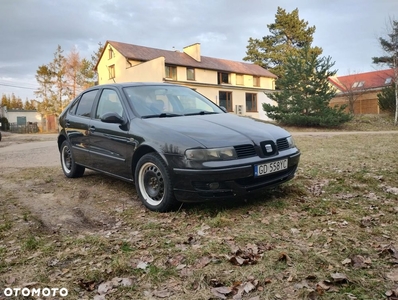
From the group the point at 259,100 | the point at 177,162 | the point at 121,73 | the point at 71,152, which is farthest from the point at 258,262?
the point at 259,100

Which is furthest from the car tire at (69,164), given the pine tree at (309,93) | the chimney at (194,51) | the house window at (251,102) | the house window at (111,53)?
the house window at (251,102)

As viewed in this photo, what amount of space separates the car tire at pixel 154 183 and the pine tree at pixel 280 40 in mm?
42970

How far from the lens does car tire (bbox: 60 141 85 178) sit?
582 cm

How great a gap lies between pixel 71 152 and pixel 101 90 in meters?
1.32

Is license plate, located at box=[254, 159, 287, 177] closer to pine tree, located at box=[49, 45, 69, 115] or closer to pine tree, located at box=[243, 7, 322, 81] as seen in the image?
pine tree, located at box=[49, 45, 69, 115]

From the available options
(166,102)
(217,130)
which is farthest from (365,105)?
(217,130)

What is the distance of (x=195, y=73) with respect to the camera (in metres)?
30.5

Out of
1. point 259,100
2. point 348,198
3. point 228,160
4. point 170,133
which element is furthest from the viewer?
point 259,100

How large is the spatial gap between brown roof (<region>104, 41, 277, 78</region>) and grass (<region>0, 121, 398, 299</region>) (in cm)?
2553

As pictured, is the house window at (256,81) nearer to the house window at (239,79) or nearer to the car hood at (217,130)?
the house window at (239,79)

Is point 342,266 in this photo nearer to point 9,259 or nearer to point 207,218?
point 207,218

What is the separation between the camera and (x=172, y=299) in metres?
2.15

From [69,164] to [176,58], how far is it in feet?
84.6

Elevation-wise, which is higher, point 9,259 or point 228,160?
point 228,160
